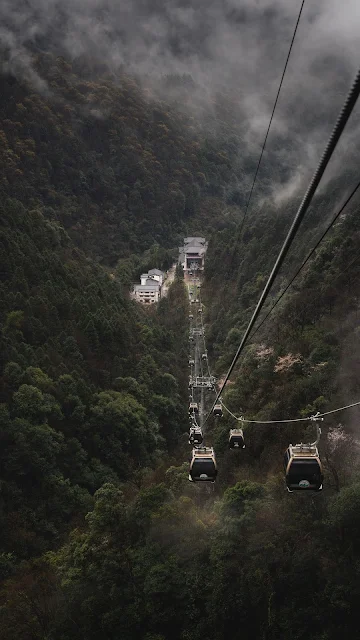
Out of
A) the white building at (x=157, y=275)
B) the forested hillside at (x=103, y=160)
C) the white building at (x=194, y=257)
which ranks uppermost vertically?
the forested hillside at (x=103, y=160)

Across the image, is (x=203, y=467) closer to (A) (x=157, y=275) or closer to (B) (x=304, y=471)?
(B) (x=304, y=471)

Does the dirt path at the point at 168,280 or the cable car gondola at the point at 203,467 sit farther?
the dirt path at the point at 168,280

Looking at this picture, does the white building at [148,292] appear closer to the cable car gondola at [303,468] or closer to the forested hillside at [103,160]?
the forested hillside at [103,160]

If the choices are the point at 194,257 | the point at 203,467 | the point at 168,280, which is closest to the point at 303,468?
the point at 203,467

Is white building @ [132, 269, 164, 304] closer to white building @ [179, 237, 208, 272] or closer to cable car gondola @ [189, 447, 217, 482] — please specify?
white building @ [179, 237, 208, 272]

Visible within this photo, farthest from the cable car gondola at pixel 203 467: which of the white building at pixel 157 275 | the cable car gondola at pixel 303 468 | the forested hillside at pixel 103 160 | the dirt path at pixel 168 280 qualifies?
the forested hillside at pixel 103 160

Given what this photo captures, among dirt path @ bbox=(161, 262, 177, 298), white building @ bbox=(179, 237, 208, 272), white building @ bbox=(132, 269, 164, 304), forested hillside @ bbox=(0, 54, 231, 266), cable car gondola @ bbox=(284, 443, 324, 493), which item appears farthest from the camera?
forested hillside @ bbox=(0, 54, 231, 266)

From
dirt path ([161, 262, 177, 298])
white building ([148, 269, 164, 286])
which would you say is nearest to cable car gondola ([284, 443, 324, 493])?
dirt path ([161, 262, 177, 298])

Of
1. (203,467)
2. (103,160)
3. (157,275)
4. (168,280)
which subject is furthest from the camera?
(103,160)

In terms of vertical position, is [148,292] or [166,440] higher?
[148,292]
